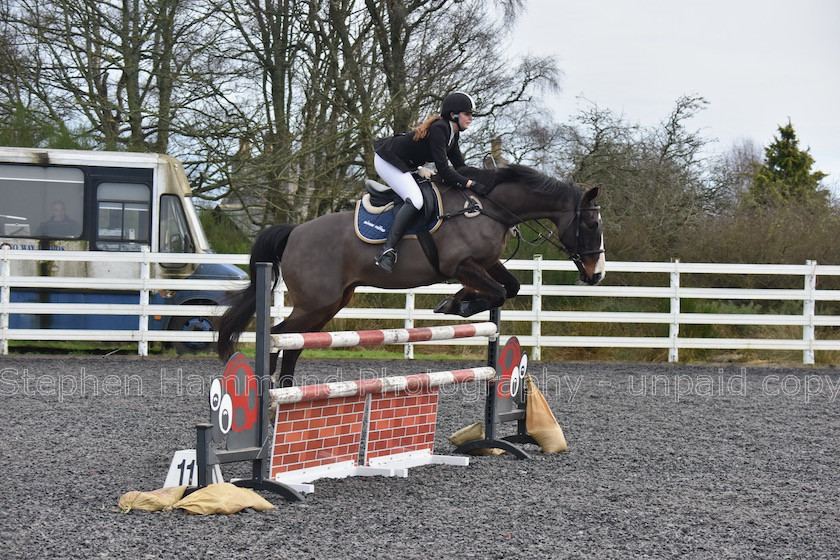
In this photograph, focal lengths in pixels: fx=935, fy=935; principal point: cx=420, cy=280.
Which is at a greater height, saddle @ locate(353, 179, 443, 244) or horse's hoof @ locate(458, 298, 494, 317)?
saddle @ locate(353, 179, 443, 244)

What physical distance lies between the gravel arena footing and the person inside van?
4282 mm

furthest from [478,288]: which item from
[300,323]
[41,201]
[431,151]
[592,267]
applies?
[41,201]

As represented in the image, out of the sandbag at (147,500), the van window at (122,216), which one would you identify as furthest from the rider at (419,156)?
the van window at (122,216)

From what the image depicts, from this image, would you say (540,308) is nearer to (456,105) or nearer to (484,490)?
(456,105)

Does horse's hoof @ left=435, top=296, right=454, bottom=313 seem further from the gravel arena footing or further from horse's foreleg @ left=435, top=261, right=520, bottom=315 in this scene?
the gravel arena footing

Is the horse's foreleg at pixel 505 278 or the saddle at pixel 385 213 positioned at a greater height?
the saddle at pixel 385 213

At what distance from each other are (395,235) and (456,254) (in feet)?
1.30

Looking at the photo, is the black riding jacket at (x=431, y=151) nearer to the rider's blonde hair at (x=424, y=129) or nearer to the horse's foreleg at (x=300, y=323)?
the rider's blonde hair at (x=424, y=129)

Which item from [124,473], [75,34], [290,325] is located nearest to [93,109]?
[75,34]

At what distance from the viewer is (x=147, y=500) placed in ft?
13.5

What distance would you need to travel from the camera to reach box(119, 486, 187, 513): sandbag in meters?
4.09

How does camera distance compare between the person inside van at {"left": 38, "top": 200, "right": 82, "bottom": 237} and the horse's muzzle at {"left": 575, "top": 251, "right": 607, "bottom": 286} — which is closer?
the horse's muzzle at {"left": 575, "top": 251, "right": 607, "bottom": 286}

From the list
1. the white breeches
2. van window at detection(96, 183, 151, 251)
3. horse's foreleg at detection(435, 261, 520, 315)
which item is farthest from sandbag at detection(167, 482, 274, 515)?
van window at detection(96, 183, 151, 251)

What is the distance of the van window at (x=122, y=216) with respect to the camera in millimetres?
12609
